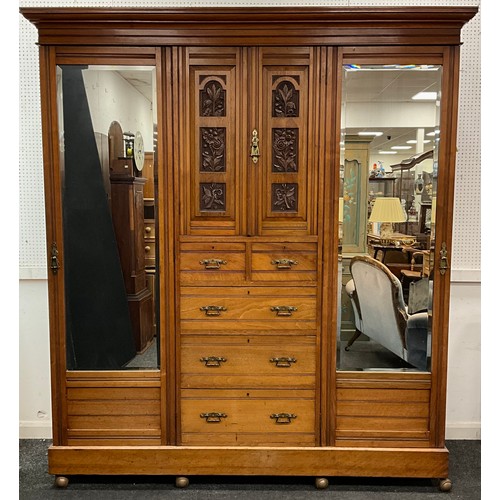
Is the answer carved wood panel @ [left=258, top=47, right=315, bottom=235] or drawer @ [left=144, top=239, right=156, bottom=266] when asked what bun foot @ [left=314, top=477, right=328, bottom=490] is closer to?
Answer: carved wood panel @ [left=258, top=47, right=315, bottom=235]

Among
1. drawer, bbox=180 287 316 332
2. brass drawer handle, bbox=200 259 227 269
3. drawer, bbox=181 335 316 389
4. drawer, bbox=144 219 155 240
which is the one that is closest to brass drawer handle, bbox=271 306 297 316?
drawer, bbox=180 287 316 332

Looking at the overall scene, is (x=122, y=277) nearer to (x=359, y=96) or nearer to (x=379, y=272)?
(x=379, y=272)

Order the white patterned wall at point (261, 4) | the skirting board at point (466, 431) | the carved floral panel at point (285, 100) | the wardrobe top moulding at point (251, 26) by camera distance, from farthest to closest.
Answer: the skirting board at point (466, 431) → the white patterned wall at point (261, 4) → the carved floral panel at point (285, 100) → the wardrobe top moulding at point (251, 26)

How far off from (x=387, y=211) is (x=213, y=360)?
1.21 metres

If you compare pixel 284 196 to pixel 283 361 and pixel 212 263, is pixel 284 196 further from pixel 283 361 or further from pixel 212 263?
pixel 283 361

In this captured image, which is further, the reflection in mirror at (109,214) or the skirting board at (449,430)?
the skirting board at (449,430)

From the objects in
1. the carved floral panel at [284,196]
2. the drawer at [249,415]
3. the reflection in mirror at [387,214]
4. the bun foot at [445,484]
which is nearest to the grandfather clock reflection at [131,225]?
the drawer at [249,415]

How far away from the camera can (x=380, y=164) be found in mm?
2418

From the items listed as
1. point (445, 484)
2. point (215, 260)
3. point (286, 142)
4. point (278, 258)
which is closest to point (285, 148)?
point (286, 142)

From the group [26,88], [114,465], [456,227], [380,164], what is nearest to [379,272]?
[380,164]

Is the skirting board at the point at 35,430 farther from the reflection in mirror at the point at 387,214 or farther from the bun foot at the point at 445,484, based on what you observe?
the bun foot at the point at 445,484

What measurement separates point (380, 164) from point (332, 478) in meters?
1.75

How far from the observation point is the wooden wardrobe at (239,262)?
7.80ft

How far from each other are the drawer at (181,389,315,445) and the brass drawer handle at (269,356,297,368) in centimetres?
14
